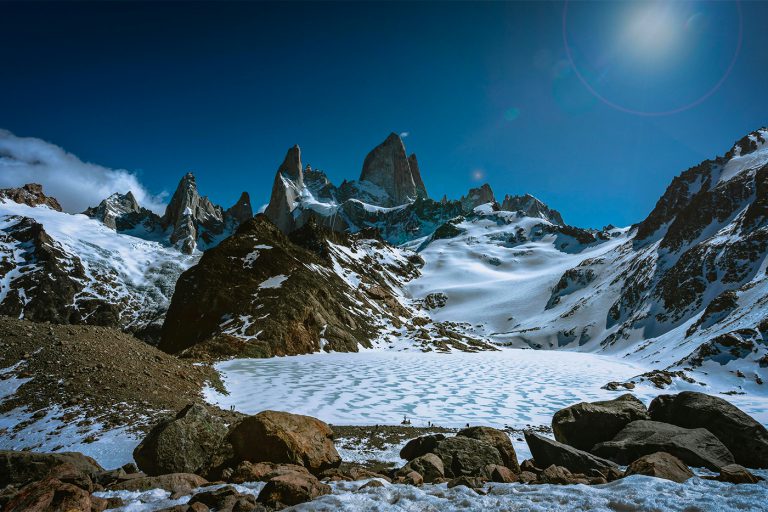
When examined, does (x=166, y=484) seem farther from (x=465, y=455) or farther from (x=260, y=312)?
(x=260, y=312)

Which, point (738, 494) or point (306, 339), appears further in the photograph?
point (306, 339)

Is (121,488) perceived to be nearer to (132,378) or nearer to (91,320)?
(132,378)

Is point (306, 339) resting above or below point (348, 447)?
above

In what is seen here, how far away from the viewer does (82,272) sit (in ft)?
617

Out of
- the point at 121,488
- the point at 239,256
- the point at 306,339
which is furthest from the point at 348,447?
the point at 239,256

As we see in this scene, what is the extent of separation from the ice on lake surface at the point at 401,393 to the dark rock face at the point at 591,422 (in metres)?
3.80

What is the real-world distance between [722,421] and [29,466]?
18238 mm

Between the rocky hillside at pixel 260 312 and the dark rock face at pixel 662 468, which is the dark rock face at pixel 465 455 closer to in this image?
the dark rock face at pixel 662 468

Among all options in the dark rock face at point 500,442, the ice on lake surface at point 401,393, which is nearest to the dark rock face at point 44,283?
A: the ice on lake surface at point 401,393

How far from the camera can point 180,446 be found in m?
8.93

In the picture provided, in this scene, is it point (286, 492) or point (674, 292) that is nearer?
point (286, 492)

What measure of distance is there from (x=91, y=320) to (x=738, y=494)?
208091 millimetres

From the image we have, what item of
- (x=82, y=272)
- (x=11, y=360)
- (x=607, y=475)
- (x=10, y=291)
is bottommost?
(x=607, y=475)

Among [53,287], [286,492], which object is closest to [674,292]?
[286,492]
